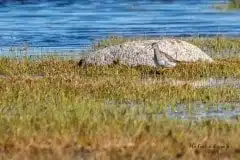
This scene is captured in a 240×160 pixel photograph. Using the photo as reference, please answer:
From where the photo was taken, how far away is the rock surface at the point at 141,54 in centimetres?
1850

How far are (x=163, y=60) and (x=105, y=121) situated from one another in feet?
23.8

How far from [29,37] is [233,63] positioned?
10417 mm

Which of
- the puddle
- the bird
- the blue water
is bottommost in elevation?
the blue water

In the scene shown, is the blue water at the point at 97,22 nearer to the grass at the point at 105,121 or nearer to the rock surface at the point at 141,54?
the rock surface at the point at 141,54

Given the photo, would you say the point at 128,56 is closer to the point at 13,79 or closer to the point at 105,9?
the point at 13,79

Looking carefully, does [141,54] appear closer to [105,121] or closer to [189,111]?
[189,111]

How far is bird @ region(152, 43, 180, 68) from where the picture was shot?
59.8 feet

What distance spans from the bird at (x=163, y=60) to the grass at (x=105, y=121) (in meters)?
0.96

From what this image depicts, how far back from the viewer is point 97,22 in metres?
34.0

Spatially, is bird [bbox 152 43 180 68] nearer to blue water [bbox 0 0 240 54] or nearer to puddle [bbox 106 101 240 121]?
puddle [bbox 106 101 240 121]

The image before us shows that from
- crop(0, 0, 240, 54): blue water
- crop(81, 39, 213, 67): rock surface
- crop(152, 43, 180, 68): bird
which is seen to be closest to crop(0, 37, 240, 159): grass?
crop(152, 43, 180, 68): bird

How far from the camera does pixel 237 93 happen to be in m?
14.8

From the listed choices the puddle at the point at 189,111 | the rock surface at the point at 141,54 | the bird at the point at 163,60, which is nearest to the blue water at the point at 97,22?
the rock surface at the point at 141,54

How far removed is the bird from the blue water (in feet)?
20.2
